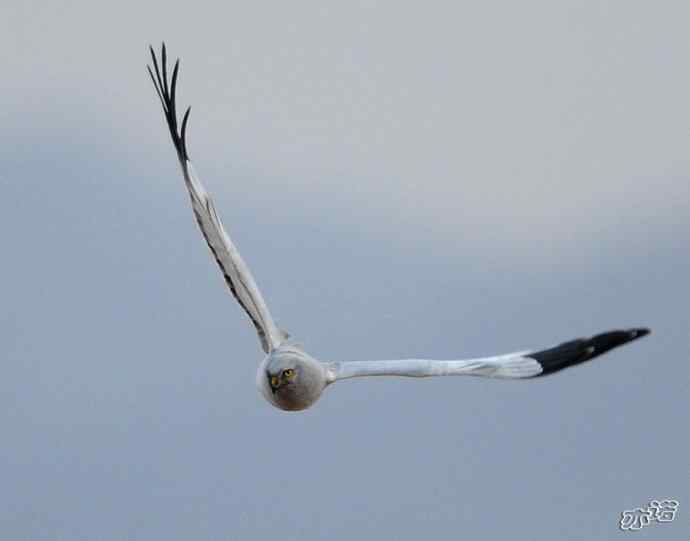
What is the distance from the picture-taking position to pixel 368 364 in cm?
1325

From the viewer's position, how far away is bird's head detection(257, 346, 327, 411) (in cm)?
1296

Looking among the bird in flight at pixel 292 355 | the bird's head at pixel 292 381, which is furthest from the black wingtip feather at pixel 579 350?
the bird's head at pixel 292 381

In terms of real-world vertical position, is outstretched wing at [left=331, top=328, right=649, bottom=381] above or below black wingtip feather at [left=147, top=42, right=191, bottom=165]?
Answer: below

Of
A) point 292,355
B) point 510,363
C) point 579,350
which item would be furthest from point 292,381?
point 579,350

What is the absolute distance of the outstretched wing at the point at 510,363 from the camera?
522 inches

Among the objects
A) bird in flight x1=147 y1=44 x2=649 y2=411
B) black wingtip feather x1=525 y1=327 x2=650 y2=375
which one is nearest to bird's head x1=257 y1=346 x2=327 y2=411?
bird in flight x1=147 y1=44 x2=649 y2=411

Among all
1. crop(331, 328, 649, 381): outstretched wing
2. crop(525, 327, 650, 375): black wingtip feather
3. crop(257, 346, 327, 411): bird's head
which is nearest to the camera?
crop(257, 346, 327, 411): bird's head

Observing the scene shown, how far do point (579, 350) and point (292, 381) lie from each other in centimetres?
349

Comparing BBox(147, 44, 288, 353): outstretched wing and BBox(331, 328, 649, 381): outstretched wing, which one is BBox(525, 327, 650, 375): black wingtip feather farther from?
BBox(147, 44, 288, 353): outstretched wing

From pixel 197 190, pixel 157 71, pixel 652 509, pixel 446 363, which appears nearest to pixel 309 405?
pixel 446 363

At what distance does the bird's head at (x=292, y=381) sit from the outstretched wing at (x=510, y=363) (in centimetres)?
28

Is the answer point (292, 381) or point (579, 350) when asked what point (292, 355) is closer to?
point (292, 381)

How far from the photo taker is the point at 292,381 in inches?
509

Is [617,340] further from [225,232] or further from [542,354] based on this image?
[225,232]
